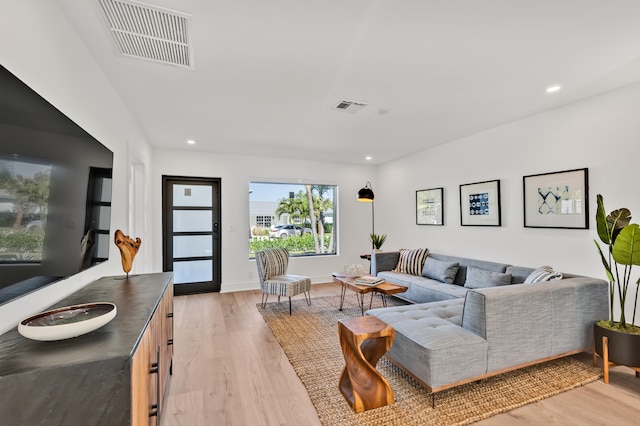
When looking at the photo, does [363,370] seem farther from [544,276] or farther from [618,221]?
[618,221]

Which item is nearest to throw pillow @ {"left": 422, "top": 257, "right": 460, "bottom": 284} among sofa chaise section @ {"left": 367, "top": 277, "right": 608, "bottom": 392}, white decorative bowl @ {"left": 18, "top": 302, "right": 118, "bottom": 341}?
sofa chaise section @ {"left": 367, "top": 277, "right": 608, "bottom": 392}

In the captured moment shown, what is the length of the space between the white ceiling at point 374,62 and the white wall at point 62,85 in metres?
0.16

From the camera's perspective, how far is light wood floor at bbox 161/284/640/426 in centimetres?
191

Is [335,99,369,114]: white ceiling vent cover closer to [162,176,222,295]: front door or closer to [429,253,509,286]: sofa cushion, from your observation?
[429,253,509,286]: sofa cushion

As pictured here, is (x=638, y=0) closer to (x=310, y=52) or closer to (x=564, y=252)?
(x=310, y=52)

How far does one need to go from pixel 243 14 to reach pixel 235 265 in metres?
4.32

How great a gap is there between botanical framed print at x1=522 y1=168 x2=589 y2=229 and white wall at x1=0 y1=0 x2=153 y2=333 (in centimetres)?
444

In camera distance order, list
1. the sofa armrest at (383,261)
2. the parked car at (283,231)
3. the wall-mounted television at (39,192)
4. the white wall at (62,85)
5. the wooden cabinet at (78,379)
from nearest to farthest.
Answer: the wooden cabinet at (78,379) < the wall-mounted television at (39,192) < the white wall at (62,85) < the sofa armrest at (383,261) < the parked car at (283,231)

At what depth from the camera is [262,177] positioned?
559 centimetres

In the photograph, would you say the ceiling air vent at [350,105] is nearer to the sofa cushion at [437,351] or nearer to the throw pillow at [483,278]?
the sofa cushion at [437,351]

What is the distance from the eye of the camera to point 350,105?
125 inches

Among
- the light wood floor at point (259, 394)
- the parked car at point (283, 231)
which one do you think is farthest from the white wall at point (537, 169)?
the parked car at point (283, 231)

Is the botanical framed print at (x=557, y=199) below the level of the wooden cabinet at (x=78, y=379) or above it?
above

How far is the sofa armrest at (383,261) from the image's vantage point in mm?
4992
